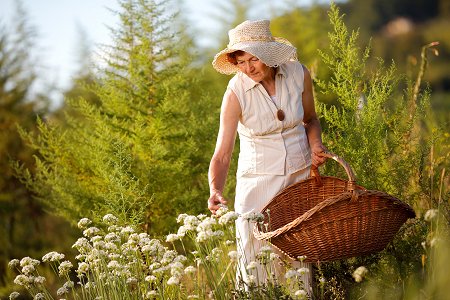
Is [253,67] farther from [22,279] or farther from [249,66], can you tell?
[22,279]

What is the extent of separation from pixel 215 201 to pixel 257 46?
86cm

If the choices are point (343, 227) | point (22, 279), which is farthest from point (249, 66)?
point (22, 279)

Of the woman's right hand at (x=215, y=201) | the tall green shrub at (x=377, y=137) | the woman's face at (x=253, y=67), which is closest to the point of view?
the woman's right hand at (x=215, y=201)

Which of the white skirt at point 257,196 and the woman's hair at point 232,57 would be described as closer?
the white skirt at point 257,196

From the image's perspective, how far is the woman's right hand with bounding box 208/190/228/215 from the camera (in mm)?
3475

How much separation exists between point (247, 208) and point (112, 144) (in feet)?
5.46

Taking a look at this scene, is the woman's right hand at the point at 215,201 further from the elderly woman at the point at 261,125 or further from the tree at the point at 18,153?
the tree at the point at 18,153

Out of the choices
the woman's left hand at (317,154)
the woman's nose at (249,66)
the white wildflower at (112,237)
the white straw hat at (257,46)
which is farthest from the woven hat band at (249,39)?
the white wildflower at (112,237)

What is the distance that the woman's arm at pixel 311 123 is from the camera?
3.89m

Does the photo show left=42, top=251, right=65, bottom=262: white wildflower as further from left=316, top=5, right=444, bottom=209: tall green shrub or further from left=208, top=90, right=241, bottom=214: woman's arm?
left=316, top=5, right=444, bottom=209: tall green shrub

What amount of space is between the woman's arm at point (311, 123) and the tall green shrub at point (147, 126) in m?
1.65

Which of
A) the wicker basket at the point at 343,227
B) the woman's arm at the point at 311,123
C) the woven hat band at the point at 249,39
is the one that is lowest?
the wicker basket at the point at 343,227

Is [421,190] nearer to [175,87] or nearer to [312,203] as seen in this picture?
[312,203]

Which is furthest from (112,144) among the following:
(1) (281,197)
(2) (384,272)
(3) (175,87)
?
(2) (384,272)
